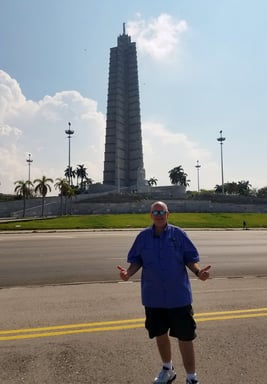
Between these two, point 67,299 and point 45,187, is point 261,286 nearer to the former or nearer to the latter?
point 67,299

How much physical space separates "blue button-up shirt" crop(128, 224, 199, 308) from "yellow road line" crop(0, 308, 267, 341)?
6.59 ft

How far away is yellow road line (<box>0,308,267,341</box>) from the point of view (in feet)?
17.6

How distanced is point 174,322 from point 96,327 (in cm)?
224

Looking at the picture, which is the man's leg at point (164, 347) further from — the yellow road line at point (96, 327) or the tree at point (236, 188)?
the tree at point (236, 188)

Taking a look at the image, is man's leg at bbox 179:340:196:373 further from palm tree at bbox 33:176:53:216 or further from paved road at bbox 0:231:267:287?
palm tree at bbox 33:176:53:216

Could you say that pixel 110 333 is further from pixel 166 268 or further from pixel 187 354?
pixel 166 268

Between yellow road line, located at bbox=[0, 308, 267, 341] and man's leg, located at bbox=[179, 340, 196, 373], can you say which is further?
yellow road line, located at bbox=[0, 308, 267, 341]

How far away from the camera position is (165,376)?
3867 millimetres

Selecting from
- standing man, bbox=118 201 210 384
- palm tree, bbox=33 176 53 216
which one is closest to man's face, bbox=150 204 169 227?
standing man, bbox=118 201 210 384

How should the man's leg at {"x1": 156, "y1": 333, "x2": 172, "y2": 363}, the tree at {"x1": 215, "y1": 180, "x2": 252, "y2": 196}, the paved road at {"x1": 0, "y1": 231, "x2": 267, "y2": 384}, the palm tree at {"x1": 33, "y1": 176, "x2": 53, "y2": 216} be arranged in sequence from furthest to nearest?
the tree at {"x1": 215, "y1": 180, "x2": 252, "y2": 196} < the palm tree at {"x1": 33, "y1": 176, "x2": 53, "y2": 216} < the paved road at {"x1": 0, "y1": 231, "x2": 267, "y2": 384} < the man's leg at {"x1": 156, "y1": 333, "x2": 172, "y2": 363}

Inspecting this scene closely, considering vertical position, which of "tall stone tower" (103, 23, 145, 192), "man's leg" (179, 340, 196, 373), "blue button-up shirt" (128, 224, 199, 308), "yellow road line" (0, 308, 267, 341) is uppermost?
"tall stone tower" (103, 23, 145, 192)

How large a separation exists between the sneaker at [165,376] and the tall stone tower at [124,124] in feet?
Result: 326

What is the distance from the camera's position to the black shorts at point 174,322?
376 cm

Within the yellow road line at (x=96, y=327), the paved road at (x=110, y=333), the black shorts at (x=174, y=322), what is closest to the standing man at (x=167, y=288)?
the black shorts at (x=174, y=322)
